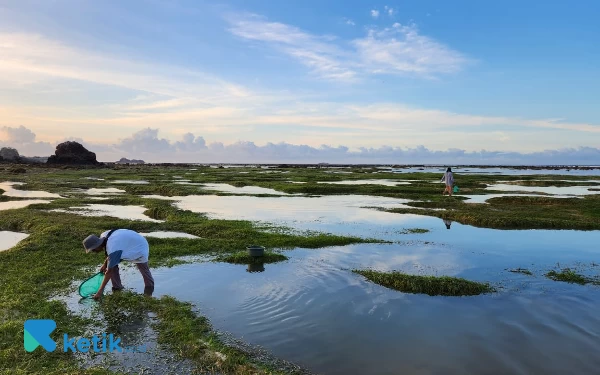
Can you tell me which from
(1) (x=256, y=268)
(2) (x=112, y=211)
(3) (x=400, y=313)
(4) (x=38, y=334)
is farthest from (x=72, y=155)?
(3) (x=400, y=313)

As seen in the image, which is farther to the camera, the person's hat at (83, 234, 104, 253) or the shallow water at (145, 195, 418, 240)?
the shallow water at (145, 195, 418, 240)

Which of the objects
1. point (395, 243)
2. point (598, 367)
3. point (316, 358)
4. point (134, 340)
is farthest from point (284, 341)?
point (395, 243)

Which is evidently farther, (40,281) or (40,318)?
(40,281)

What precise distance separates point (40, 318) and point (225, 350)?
172 inches

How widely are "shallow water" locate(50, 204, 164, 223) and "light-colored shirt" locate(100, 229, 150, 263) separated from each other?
13910 mm

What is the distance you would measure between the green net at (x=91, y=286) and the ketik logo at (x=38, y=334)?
1.83m

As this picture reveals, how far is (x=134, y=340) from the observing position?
8102 millimetres

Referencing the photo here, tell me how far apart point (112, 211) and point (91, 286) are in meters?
18.5

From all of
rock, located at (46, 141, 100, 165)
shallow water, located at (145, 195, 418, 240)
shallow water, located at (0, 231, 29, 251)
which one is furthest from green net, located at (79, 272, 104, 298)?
rock, located at (46, 141, 100, 165)

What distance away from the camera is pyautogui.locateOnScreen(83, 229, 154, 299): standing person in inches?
401

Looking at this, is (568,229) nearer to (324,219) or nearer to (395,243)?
(395,243)
